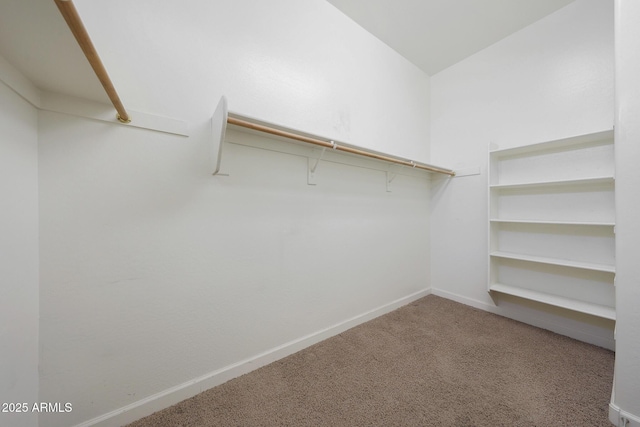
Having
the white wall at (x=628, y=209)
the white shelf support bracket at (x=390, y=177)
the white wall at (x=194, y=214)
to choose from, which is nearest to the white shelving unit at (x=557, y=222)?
the white wall at (x=628, y=209)

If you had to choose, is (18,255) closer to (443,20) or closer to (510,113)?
(443,20)

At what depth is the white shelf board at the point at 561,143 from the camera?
152 centimetres

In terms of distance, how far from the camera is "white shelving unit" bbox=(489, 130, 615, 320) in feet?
5.09

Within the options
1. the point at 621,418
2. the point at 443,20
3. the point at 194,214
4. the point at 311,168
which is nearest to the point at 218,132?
the point at 194,214

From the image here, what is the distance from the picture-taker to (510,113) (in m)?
2.00

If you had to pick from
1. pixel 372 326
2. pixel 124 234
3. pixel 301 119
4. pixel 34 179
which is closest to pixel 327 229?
pixel 301 119

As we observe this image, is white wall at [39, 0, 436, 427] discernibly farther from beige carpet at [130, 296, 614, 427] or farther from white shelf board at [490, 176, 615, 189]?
white shelf board at [490, 176, 615, 189]

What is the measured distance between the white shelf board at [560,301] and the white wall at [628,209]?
1.90 ft

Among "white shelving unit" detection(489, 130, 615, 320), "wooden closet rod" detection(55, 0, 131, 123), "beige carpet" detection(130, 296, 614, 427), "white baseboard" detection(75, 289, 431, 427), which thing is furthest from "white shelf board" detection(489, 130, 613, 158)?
"wooden closet rod" detection(55, 0, 131, 123)

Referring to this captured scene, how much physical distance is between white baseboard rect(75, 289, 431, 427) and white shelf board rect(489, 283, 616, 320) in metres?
1.41

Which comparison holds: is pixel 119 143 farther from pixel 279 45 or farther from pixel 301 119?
pixel 279 45

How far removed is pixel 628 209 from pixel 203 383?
2343 mm

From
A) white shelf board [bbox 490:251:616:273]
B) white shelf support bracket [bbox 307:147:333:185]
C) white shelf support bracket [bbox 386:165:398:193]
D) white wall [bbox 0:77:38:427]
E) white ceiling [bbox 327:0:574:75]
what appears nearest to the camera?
white wall [bbox 0:77:38:427]

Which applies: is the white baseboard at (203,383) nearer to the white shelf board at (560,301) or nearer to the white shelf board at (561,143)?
the white shelf board at (560,301)
